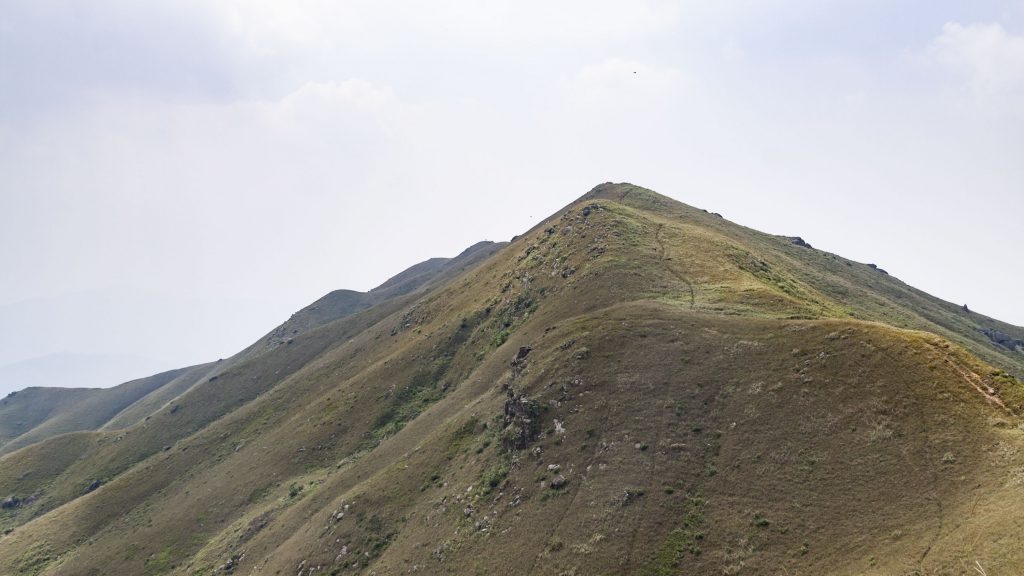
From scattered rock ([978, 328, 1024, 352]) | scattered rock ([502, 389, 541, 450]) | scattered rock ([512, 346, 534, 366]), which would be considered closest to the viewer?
scattered rock ([502, 389, 541, 450])

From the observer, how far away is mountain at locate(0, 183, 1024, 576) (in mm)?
41125

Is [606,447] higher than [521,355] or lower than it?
lower

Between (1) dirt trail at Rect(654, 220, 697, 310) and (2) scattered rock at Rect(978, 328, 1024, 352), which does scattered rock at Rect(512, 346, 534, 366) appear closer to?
(1) dirt trail at Rect(654, 220, 697, 310)

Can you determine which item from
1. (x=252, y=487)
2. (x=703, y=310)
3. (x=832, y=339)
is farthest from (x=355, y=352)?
(x=832, y=339)

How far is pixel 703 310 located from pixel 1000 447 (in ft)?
126

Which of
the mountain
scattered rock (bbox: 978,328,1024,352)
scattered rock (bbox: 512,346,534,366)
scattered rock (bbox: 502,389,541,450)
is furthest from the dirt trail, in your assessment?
scattered rock (bbox: 978,328,1024,352)

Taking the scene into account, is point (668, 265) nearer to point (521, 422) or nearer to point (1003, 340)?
point (521, 422)

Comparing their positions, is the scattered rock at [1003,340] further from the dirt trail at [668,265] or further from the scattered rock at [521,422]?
the scattered rock at [521,422]

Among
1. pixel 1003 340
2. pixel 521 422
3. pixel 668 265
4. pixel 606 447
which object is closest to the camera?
pixel 606 447

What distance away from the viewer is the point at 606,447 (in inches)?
2259

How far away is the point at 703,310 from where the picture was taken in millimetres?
75000

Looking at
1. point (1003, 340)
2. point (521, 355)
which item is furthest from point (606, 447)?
point (1003, 340)

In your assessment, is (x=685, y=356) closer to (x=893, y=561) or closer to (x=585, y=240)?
(x=893, y=561)

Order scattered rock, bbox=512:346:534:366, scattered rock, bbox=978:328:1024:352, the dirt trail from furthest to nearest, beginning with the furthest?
1. scattered rock, bbox=978:328:1024:352
2. the dirt trail
3. scattered rock, bbox=512:346:534:366
